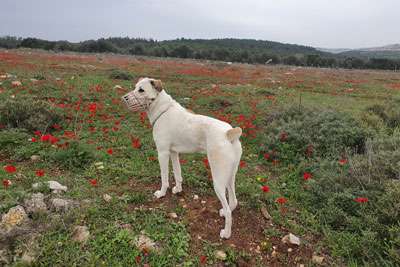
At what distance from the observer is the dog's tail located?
3.39 meters

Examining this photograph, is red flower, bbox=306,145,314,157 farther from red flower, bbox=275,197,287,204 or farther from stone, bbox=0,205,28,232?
stone, bbox=0,205,28,232

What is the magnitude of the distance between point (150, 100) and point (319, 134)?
494 cm

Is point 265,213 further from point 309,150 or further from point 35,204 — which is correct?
point 35,204

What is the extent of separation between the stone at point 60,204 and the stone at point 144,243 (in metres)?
1.20

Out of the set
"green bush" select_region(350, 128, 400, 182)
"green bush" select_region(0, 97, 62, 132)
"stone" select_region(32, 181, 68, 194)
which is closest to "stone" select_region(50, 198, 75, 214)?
"stone" select_region(32, 181, 68, 194)

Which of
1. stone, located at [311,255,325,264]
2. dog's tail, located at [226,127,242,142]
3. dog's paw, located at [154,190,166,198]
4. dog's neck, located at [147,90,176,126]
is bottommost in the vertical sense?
stone, located at [311,255,325,264]

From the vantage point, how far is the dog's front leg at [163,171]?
4086 millimetres

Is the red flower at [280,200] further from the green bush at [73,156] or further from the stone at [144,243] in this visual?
the green bush at [73,156]

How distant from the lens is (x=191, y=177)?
17.1 feet

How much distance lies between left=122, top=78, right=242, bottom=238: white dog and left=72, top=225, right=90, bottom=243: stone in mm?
1413

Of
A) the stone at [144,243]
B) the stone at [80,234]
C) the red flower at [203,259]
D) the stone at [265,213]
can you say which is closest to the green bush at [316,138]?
the stone at [265,213]

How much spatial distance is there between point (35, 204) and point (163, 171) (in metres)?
1.90

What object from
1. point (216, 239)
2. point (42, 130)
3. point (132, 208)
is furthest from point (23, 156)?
point (216, 239)

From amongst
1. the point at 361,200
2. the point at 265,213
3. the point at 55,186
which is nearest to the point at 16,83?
the point at 55,186
